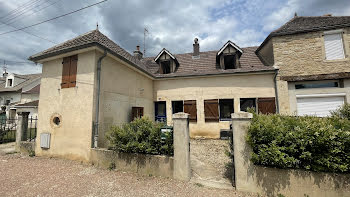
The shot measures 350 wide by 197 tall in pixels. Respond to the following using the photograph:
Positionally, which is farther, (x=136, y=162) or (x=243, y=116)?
(x=136, y=162)

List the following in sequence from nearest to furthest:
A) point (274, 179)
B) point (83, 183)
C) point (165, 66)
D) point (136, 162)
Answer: point (274, 179)
point (83, 183)
point (136, 162)
point (165, 66)

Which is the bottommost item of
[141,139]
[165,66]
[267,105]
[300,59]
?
[141,139]

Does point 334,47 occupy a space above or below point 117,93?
above

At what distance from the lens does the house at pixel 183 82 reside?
17.4 feet

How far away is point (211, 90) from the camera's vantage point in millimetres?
9414

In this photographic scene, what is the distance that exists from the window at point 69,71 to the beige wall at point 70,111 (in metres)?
0.19

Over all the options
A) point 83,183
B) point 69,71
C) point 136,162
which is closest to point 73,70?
point 69,71

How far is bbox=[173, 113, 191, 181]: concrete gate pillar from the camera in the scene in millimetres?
3746

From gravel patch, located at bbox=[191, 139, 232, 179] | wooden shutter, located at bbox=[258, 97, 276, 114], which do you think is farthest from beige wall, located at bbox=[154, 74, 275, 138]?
gravel patch, located at bbox=[191, 139, 232, 179]

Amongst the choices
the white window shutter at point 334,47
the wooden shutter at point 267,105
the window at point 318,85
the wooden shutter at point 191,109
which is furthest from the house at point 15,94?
the white window shutter at point 334,47

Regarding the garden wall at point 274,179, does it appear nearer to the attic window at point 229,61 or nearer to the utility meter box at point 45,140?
the utility meter box at point 45,140

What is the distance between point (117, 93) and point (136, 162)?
3237 millimetres

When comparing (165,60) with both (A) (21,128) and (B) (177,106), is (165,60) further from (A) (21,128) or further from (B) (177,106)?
(A) (21,128)

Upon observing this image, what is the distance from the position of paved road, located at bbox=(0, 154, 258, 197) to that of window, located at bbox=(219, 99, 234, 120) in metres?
6.43
